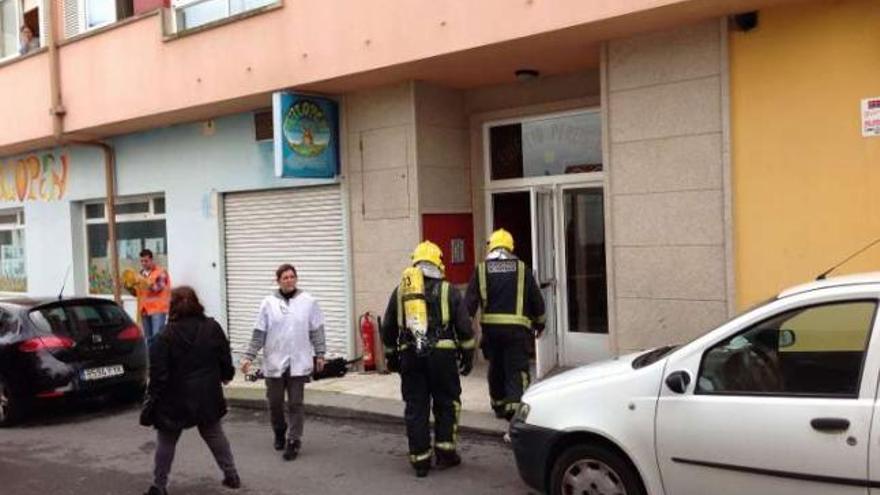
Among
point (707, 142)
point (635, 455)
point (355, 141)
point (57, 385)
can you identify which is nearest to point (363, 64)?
point (355, 141)

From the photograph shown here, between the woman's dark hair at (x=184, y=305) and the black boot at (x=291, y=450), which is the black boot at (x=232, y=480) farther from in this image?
the woman's dark hair at (x=184, y=305)

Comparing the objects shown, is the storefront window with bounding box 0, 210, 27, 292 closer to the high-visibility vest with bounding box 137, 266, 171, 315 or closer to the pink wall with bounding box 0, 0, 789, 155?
the pink wall with bounding box 0, 0, 789, 155

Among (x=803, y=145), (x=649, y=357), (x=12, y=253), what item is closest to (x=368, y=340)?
(x=803, y=145)

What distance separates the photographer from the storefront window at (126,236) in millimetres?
13570

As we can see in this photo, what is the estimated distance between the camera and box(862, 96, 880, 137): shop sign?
22.7 feet

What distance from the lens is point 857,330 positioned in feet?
13.5

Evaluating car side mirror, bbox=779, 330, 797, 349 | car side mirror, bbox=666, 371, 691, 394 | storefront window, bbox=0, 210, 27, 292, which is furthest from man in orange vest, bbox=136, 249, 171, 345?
car side mirror, bbox=779, 330, 797, 349

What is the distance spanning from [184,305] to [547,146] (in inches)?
213

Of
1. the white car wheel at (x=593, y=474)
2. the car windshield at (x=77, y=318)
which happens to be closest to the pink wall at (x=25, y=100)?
the car windshield at (x=77, y=318)

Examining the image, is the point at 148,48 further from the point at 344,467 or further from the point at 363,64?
the point at 344,467

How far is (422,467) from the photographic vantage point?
6305mm

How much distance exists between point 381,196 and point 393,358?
13.7ft

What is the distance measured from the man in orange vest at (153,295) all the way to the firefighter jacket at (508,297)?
612 cm

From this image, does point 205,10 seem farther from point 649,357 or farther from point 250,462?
point 649,357
